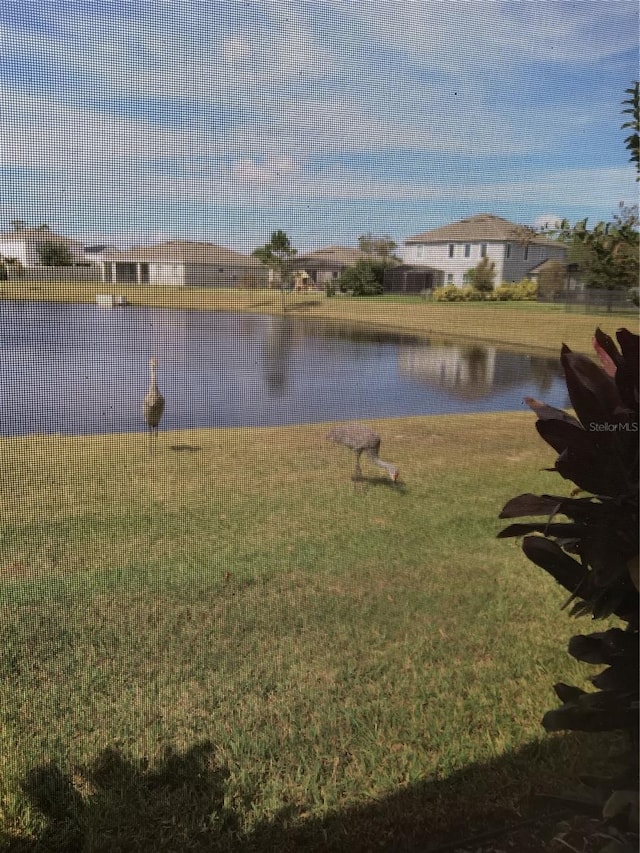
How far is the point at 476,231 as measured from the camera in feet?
7.07

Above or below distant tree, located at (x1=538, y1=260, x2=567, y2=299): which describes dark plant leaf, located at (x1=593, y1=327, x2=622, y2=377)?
below

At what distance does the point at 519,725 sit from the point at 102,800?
1045 millimetres

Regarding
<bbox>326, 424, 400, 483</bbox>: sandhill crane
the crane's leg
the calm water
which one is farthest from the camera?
the crane's leg

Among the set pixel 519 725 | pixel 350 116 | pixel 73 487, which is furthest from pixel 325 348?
pixel 519 725

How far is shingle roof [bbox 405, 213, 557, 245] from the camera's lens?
6.89 ft

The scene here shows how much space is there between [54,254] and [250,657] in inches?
47.6

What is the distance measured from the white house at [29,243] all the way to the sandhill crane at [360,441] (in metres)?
1.34

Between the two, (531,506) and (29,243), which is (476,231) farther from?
(531,506)

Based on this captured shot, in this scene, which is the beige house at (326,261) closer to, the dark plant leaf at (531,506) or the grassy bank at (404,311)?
the grassy bank at (404,311)

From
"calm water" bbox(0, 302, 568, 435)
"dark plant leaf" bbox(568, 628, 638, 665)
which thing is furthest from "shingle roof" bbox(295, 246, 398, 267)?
"dark plant leaf" bbox(568, 628, 638, 665)

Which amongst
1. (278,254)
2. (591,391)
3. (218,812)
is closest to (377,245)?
(278,254)

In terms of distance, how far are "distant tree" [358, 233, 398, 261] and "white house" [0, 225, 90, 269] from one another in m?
0.81

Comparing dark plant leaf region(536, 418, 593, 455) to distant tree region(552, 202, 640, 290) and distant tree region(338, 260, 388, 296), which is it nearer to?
distant tree region(338, 260, 388, 296)

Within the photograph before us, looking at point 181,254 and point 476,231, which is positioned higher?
point 476,231
